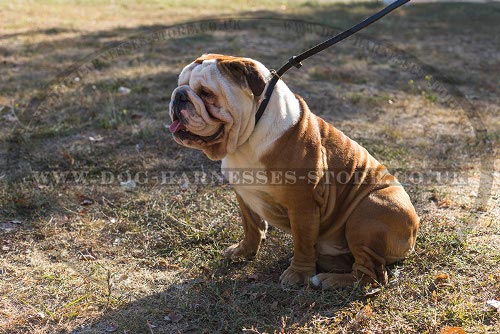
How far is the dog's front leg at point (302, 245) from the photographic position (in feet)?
12.2

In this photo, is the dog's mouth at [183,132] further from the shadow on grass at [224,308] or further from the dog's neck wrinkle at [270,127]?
the shadow on grass at [224,308]

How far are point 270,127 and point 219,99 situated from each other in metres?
0.38

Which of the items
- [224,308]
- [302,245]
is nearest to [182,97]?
[302,245]

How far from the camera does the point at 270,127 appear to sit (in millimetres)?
3559

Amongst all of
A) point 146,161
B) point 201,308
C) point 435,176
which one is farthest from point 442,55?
point 201,308

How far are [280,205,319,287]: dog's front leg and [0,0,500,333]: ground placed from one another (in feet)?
0.47

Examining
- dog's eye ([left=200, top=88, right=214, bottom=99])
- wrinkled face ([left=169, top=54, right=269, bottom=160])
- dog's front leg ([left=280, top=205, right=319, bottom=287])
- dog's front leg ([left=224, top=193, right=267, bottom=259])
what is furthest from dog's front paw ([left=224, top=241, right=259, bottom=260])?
dog's eye ([left=200, top=88, right=214, bottom=99])

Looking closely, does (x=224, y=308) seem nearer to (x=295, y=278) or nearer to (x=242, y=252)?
(x=295, y=278)

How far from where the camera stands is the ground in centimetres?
369

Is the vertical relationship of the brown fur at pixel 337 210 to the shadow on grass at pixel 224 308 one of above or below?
above

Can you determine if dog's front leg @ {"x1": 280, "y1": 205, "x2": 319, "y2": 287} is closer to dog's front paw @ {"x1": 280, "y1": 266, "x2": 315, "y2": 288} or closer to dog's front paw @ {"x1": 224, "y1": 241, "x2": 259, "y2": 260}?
dog's front paw @ {"x1": 280, "y1": 266, "x2": 315, "y2": 288}

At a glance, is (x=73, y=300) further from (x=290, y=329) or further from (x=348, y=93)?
(x=348, y=93)

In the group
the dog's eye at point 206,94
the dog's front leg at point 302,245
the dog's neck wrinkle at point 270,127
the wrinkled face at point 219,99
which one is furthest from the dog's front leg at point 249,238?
the dog's eye at point 206,94

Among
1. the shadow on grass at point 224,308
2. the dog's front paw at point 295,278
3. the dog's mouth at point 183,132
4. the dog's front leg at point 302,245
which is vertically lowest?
the shadow on grass at point 224,308
